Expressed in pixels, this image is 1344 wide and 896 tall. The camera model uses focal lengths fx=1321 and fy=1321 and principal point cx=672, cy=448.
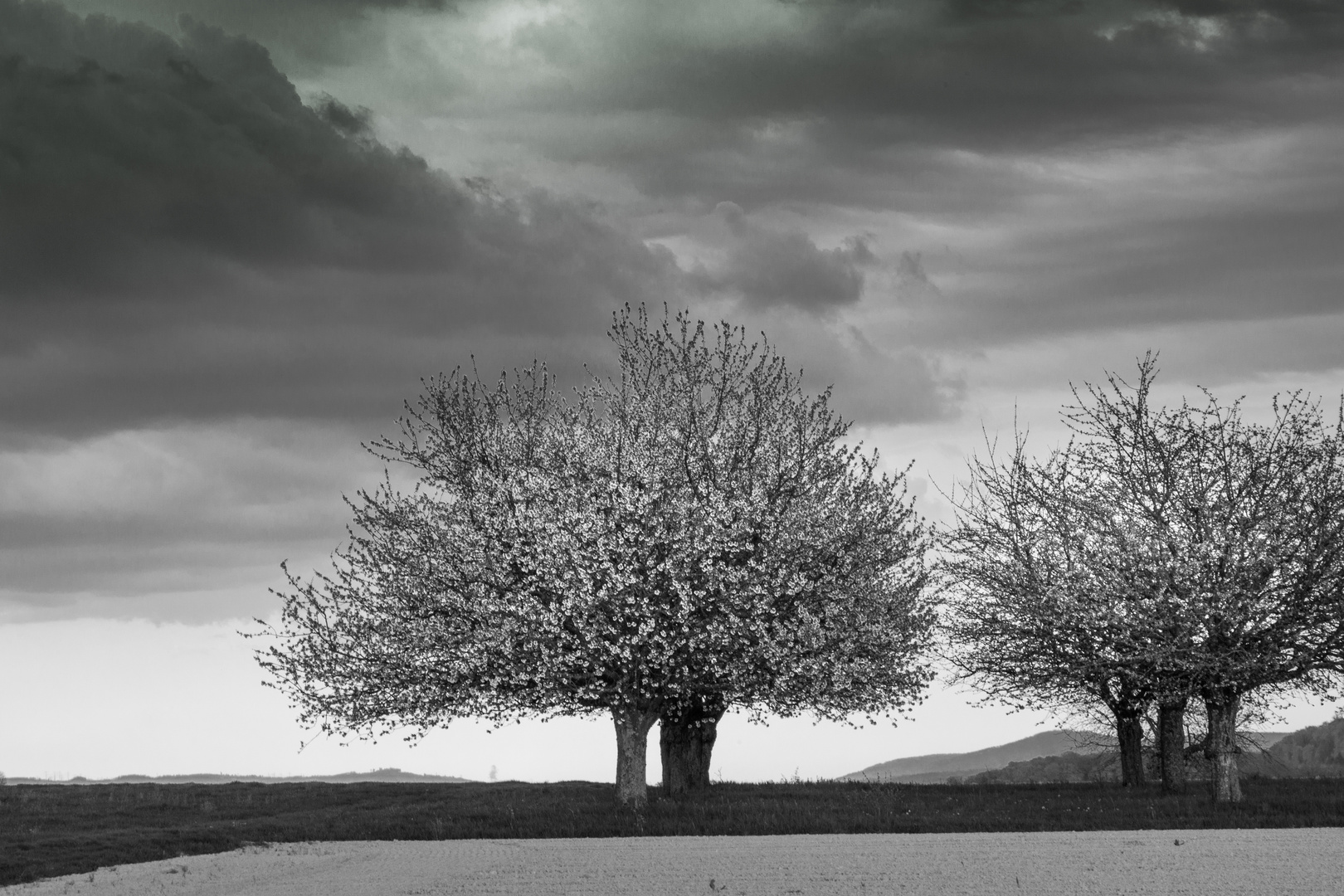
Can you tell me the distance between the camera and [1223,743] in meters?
36.5

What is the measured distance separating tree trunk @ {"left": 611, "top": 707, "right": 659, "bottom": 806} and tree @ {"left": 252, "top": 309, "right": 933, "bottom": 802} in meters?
0.05

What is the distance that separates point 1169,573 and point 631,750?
52.4ft

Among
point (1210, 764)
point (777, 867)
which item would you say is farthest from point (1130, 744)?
point (777, 867)

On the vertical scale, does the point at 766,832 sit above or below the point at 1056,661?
below

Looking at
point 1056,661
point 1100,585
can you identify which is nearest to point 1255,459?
point 1100,585

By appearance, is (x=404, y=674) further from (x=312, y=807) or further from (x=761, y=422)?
(x=761, y=422)

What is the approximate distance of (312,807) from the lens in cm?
4078

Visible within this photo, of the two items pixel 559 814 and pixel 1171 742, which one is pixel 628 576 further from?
pixel 1171 742

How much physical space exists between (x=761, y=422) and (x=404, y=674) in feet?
43.5

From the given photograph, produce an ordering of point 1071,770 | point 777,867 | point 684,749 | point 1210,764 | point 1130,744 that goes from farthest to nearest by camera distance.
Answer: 1. point 1071,770
2. point 1130,744
3. point 1210,764
4. point 684,749
5. point 777,867

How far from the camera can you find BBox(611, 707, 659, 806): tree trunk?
36.4m

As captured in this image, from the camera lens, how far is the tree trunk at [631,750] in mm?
36375

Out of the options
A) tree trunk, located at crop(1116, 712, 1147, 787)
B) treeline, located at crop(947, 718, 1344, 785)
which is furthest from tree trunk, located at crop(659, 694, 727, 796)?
tree trunk, located at crop(1116, 712, 1147, 787)

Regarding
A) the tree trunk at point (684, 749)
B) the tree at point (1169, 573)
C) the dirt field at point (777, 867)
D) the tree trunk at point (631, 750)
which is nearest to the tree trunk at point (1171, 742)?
the tree at point (1169, 573)
